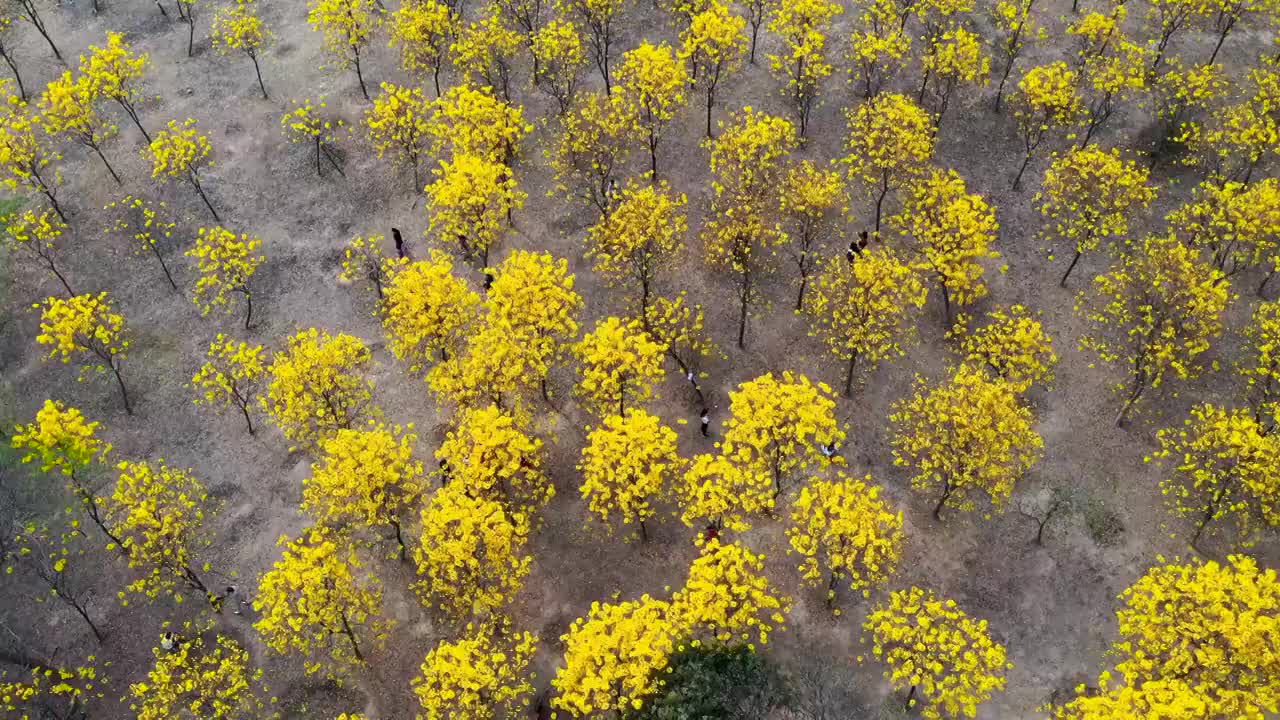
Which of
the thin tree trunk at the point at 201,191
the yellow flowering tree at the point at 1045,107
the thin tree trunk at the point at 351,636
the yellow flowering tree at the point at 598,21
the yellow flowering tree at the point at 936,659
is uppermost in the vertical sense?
the yellow flowering tree at the point at 598,21

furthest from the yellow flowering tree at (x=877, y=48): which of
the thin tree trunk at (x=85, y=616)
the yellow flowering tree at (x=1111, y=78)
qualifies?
the thin tree trunk at (x=85, y=616)

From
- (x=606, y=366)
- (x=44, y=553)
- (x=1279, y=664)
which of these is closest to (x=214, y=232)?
(x=44, y=553)

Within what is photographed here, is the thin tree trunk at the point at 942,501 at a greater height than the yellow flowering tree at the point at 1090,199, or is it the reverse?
the yellow flowering tree at the point at 1090,199

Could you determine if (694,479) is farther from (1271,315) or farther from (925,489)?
(1271,315)

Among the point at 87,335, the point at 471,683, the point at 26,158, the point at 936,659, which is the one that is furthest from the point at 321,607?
the point at 26,158

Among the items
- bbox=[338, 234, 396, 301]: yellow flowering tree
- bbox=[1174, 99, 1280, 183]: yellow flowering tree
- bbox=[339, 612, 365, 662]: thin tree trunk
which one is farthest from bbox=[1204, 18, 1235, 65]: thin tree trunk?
bbox=[339, 612, 365, 662]: thin tree trunk

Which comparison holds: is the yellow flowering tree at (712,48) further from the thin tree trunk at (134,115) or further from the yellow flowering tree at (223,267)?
the thin tree trunk at (134,115)

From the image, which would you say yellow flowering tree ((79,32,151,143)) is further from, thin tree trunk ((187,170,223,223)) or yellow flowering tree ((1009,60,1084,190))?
yellow flowering tree ((1009,60,1084,190))
